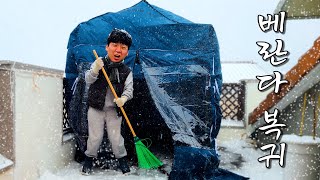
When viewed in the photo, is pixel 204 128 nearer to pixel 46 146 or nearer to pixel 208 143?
pixel 208 143

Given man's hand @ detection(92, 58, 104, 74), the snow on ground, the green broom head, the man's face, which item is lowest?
the snow on ground

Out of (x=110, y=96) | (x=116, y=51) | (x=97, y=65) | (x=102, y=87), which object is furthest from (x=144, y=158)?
(x=116, y=51)

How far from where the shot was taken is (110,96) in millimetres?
4168

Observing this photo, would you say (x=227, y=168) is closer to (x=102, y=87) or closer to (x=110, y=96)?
(x=110, y=96)

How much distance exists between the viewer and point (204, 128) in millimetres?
4242

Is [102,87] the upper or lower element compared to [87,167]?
upper

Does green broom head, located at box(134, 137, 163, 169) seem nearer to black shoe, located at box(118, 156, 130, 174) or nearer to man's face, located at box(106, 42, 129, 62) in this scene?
black shoe, located at box(118, 156, 130, 174)

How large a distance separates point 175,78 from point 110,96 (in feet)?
3.32

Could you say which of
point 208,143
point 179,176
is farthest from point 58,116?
point 208,143

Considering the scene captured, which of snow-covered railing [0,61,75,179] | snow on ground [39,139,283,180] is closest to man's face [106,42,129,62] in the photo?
snow-covered railing [0,61,75,179]

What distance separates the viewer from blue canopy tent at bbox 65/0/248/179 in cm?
400

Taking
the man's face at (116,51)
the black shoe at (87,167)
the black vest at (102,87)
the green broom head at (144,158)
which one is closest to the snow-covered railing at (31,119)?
the black shoe at (87,167)

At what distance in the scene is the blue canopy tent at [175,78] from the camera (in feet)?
13.1

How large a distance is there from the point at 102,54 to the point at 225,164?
9.01 feet
